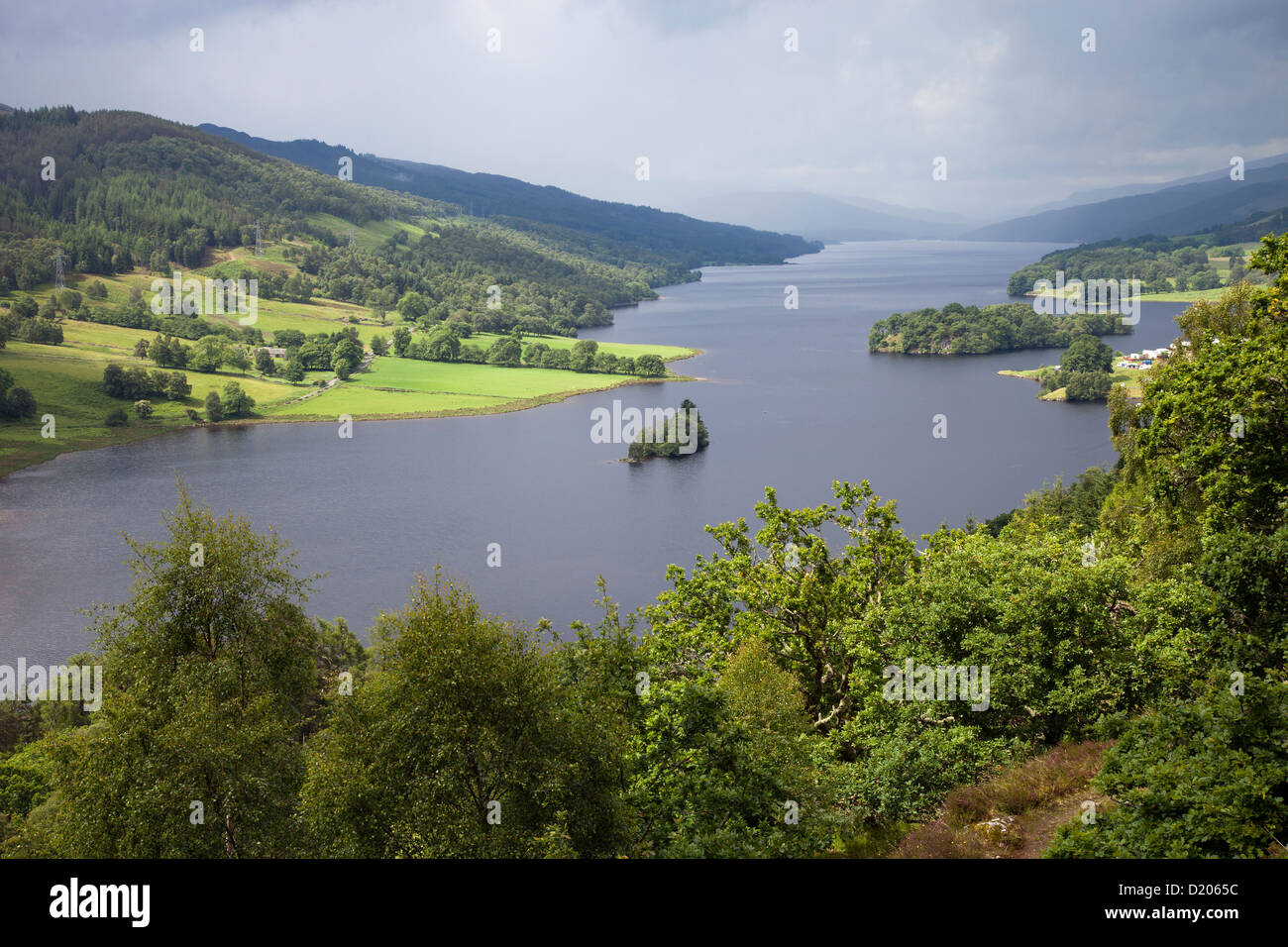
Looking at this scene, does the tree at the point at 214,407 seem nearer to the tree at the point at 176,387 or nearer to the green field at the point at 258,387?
the green field at the point at 258,387

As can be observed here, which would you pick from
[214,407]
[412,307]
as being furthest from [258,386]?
[412,307]

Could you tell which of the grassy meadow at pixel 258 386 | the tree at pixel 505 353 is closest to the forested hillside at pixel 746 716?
the grassy meadow at pixel 258 386

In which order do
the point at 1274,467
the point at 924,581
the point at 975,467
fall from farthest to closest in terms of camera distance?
the point at 975,467
the point at 924,581
the point at 1274,467

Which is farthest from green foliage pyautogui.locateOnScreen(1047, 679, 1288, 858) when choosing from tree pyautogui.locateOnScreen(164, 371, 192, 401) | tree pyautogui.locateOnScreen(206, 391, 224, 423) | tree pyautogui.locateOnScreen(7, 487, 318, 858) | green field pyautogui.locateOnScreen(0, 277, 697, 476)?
tree pyautogui.locateOnScreen(164, 371, 192, 401)

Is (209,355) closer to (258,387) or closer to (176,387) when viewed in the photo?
(258,387)

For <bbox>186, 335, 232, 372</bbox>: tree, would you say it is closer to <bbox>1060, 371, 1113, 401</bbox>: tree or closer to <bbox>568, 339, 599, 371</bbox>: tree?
<bbox>568, 339, 599, 371</bbox>: tree
